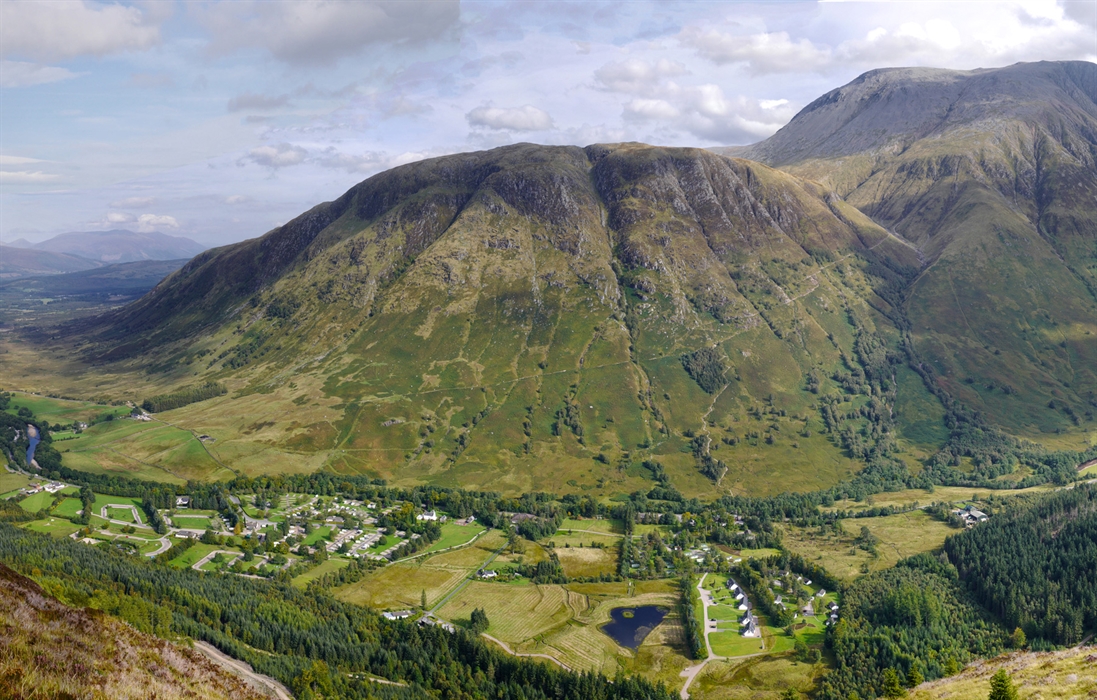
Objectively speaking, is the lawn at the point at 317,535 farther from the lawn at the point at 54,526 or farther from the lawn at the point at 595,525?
the lawn at the point at 595,525

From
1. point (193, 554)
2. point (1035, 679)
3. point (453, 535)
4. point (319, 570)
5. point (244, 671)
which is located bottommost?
point (453, 535)

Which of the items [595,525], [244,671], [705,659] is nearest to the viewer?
[244,671]

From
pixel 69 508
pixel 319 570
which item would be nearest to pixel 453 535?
pixel 319 570

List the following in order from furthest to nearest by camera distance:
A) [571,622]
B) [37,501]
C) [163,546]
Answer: [37,501] → [163,546] → [571,622]

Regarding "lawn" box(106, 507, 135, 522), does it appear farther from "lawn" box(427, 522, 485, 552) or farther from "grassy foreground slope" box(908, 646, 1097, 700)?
"grassy foreground slope" box(908, 646, 1097, 700)

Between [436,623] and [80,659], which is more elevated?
[80,659]

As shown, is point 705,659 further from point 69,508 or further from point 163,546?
point 69,508

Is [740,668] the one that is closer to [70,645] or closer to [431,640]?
[431,640]
